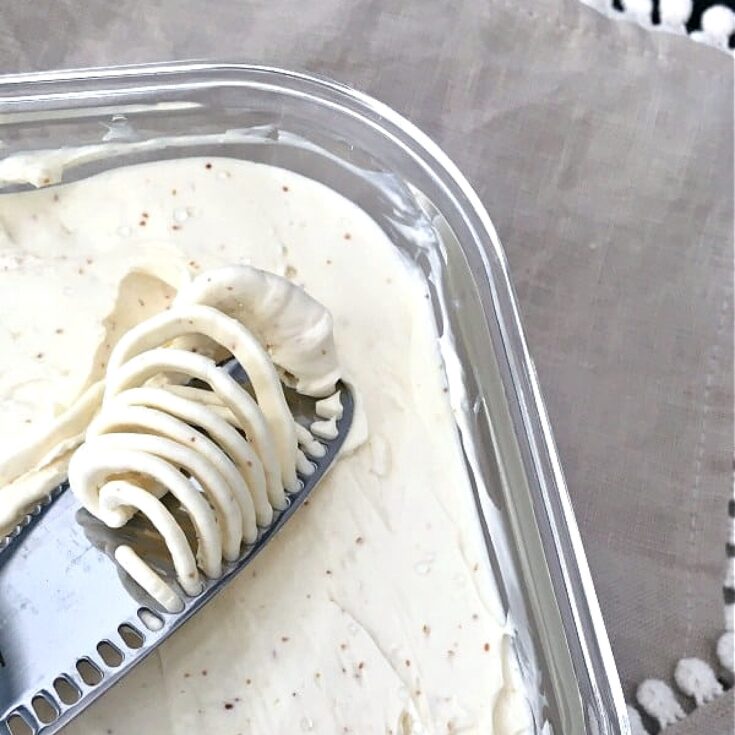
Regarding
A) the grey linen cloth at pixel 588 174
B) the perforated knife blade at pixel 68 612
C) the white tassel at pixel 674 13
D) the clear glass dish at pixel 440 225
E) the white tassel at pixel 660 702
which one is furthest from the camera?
the white tassel at pixel 674 13

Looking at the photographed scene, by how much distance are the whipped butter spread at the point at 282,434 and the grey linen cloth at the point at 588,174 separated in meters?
0.26

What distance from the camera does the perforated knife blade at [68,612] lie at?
2.94 feet

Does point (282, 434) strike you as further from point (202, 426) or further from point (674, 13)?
point (674, 13)

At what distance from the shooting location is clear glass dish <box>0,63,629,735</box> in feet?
3.54

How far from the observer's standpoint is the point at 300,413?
3.46ft

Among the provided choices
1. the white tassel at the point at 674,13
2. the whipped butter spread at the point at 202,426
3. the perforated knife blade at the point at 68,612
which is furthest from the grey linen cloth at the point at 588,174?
the perforated knife blade at the point at 68,612

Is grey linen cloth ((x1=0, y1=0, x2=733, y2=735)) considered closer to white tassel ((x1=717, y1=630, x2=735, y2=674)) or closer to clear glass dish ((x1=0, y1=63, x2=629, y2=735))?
white tassel ((x1=717, y1=630, x2=735, y2=674))

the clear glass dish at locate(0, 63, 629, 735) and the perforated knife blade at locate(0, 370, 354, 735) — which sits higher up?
the clear glass dish at locate(0, 63, 629, 735)

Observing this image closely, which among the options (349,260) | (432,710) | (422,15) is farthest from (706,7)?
(432,710)

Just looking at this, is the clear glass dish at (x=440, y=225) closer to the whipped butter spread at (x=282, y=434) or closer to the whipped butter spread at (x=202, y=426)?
the whipped butter spread at (x=282, y=434)

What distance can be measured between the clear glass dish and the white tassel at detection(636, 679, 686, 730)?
18 centimetres

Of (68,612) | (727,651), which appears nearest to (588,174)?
(727,651)

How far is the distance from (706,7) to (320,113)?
65 cm

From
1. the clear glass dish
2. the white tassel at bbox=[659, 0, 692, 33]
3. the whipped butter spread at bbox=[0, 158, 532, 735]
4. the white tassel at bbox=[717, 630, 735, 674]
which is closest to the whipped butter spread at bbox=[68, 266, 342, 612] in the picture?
the whipped butter spread at bbox=[0, 158, 532, 735]
